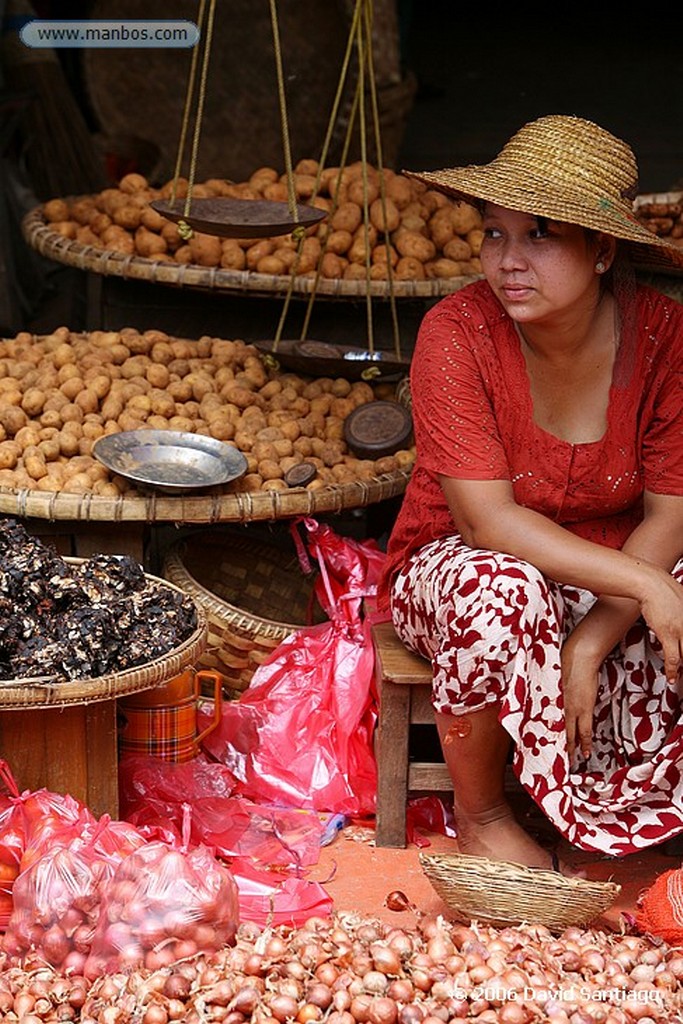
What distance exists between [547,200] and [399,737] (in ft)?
3.59

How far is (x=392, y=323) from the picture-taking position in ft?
14.4

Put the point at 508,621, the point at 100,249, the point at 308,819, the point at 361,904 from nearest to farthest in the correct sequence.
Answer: the point at 508,621
the point at 361,904
the point at 308,819
the point at 100,249

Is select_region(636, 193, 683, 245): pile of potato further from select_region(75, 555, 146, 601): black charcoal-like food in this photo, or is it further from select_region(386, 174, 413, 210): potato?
select_region(75, 555, 146, 601): black charcoal-like food

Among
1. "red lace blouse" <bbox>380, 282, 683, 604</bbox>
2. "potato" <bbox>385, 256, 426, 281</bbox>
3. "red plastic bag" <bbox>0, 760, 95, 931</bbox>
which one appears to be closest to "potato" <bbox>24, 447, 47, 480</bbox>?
"red plastic bag" <bbox>0, 760, 95, 931</bbox>

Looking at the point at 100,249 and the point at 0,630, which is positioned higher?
the point at 100,249

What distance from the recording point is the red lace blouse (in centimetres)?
267

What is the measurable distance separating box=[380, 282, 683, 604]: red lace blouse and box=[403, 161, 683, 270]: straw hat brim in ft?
0.70

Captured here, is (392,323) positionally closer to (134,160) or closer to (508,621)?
(508,621)

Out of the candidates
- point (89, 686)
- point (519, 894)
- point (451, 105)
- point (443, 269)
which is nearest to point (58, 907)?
point (89, 686)

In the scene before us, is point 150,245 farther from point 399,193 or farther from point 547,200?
point 547,200

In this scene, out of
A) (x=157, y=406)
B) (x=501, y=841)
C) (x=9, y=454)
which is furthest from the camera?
(x=157, y=406)

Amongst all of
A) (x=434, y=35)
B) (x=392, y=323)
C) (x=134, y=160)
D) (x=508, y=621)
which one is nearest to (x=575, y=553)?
(x=508, y=621)

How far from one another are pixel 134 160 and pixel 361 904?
14.7 ft

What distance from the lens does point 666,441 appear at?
8.86 feet
